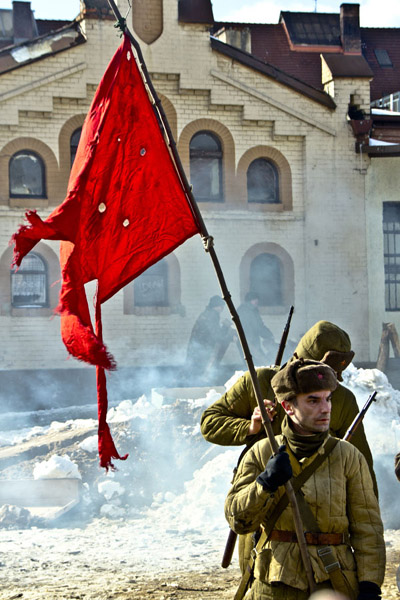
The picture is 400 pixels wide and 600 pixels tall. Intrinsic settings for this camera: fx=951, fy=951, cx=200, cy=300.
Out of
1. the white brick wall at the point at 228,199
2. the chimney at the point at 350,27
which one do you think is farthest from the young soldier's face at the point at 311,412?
the chimney at the point at 350,27

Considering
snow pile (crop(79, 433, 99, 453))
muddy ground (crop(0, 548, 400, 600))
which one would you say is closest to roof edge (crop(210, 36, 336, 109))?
snow pile (crop(79, 433, 99, 453))

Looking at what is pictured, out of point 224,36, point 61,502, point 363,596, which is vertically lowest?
point 61,502

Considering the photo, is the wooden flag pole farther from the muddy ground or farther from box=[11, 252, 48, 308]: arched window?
box=[11, 252, 48, 308]: arched window

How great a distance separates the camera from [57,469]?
11.8 metres

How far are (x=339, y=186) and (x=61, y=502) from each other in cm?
1299

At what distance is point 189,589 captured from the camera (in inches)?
299

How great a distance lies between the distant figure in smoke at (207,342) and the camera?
19297 millimetres

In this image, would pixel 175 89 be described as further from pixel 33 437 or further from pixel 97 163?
pixel 97 163

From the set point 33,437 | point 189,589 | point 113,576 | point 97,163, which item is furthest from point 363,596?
point 33,437

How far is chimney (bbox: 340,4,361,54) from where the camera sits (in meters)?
25.2

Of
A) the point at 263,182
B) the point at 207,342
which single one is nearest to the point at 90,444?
the point at 207,342

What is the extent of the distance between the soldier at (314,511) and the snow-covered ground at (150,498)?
164 inches

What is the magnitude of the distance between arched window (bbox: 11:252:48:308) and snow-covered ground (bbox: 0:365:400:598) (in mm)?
6001

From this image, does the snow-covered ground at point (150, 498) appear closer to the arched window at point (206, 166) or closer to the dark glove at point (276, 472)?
the dark glove at point (276, 472)
